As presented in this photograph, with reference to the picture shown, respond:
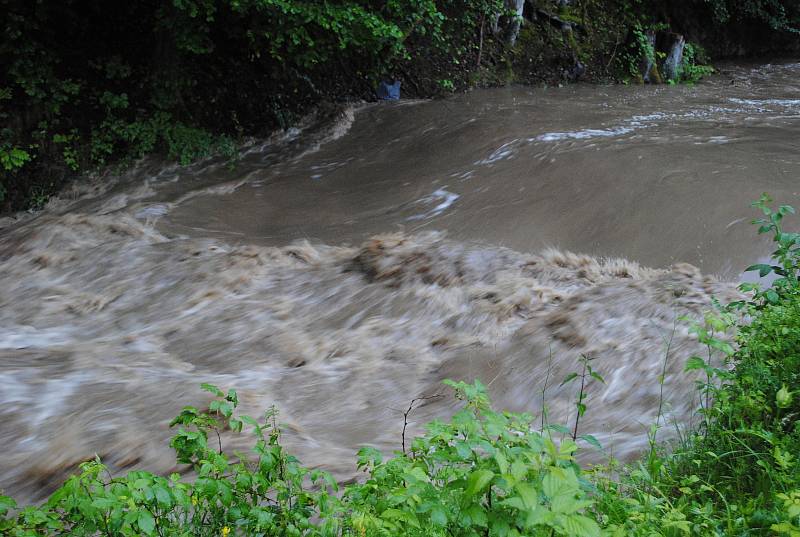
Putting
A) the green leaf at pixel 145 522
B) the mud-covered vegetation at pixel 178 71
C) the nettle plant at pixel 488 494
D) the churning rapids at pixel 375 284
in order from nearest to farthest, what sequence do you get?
the nettle plant at pixel 488 494, the green leaf at pixel 145 522, the churning rapids at pixel 375 284, the mud-covered vegetation at pixel 178 71

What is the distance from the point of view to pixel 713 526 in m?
2.13

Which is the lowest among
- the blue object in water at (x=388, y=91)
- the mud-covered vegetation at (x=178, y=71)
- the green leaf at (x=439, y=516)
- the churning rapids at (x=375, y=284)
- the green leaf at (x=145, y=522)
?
the churning rapids at (x=375, y=284)

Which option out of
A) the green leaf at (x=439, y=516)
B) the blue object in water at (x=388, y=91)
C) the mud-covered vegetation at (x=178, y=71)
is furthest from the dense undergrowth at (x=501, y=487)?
the blue object in water at (x=388, y=91)

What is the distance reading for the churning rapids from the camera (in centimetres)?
361

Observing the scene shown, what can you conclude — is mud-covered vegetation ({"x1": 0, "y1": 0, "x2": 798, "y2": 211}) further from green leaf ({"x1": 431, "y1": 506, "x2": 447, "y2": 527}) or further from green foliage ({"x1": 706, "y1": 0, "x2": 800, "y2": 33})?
green foliage ({"x1": 706, "y1": 0, "x2": 800, "y2": 33})

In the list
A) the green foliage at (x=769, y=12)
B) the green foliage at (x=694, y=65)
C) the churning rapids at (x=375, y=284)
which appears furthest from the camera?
the green foliage at (x=769, y=12)

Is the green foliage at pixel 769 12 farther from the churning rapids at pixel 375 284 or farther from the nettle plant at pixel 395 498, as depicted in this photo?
the nettle plant at pixel 395 498

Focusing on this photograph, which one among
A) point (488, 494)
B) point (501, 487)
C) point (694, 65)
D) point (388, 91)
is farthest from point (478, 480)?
point (694, 65)

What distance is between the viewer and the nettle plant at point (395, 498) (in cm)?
161

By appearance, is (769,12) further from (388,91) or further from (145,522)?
(145,522)

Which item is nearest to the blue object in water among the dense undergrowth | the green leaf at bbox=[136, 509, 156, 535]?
the dense undergrowth

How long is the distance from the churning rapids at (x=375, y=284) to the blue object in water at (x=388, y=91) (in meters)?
3.07

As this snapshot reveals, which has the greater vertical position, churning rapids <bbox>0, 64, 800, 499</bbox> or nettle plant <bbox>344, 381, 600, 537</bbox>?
nettle plant <bbox>344, 381, 600, 537</bbox>

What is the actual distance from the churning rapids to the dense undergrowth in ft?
1.88
